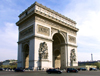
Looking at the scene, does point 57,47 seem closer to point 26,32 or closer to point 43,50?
point 43,50

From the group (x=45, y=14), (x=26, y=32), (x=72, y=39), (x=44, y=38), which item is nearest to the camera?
(x=44, y=38)

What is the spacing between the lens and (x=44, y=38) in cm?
2866

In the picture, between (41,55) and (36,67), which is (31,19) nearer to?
(41,55)

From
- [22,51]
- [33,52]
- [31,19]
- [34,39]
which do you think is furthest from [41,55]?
[31,19]

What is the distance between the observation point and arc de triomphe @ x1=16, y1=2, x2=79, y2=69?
2697 centimetres

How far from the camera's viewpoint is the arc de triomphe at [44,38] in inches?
1062

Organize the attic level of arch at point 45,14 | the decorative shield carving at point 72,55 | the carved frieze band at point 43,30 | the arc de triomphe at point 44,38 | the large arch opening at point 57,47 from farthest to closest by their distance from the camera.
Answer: the decorative shield carving at point 72,55 → the large arch opening at point 57,47 → the attic level of arch at point 45,14 → the carved frieze band at point 43,30 → the arc de triomphe at point 44,38

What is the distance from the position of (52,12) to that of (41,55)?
1167 cm

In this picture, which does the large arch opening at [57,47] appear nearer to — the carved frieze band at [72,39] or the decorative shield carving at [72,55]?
the carved frieze band at [72,39]

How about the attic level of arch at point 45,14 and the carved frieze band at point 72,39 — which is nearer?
the attic level of arch at point 45,14

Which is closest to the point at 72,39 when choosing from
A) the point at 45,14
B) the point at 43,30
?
the point at 43,30

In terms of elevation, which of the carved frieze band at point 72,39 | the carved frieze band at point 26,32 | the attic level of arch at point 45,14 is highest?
Result: the attic level of arch at point 45,14

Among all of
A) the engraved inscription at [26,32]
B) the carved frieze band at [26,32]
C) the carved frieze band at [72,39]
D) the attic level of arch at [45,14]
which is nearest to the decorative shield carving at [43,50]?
the carved frieze band at [26,32]

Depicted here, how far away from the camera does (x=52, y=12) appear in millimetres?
32094
